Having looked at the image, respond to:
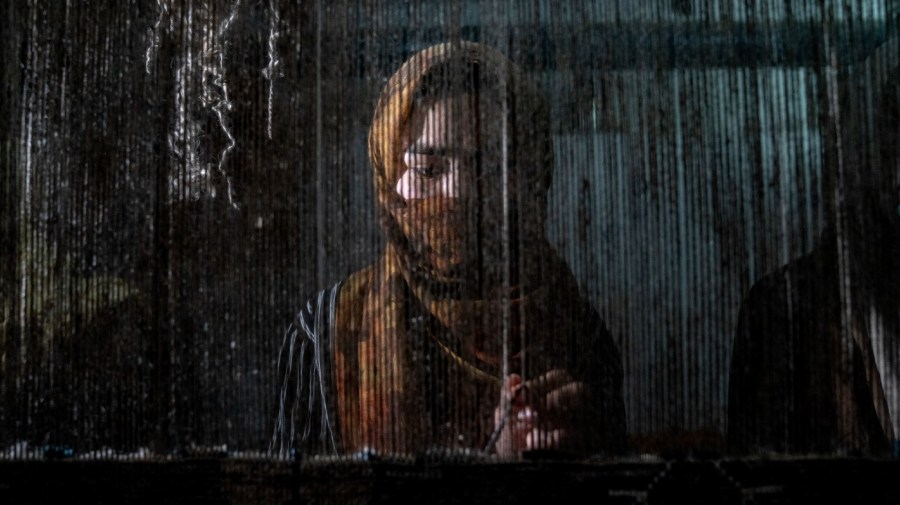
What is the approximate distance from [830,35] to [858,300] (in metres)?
0.35

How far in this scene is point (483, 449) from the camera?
A: 3.87 ft

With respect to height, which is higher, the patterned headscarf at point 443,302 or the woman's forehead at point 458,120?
the woman's forehead at point 458,120

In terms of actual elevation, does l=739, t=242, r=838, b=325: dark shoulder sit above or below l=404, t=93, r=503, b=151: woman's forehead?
below

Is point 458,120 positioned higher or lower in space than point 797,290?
higher

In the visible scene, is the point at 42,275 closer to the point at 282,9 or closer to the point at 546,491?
the point at 282,9

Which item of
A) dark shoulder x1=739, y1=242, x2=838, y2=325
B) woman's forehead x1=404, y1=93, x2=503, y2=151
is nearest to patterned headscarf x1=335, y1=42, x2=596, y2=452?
woman's forehead x1=404, y1=93, x2=503, y2=151

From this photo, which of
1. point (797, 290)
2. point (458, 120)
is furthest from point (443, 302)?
point (797, 290)

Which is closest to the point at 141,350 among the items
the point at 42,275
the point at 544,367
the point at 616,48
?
the point at 42,275

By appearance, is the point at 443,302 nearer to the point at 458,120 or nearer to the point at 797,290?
the point at 458,120

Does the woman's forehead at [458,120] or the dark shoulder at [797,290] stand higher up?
the woman's forehead at [458,120]

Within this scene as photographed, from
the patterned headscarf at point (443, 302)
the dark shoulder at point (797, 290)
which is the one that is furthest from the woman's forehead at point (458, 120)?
the dark shoulder at point (797, 290)

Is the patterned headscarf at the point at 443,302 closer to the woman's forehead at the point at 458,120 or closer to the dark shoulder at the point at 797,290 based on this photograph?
the woman's forehead at the point at 458,120

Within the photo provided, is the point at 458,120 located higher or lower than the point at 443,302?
higher

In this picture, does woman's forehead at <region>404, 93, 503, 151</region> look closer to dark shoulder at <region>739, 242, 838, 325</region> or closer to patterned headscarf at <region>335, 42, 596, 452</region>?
patterned headscarf at <region>335, 42, 596, 452</region>
